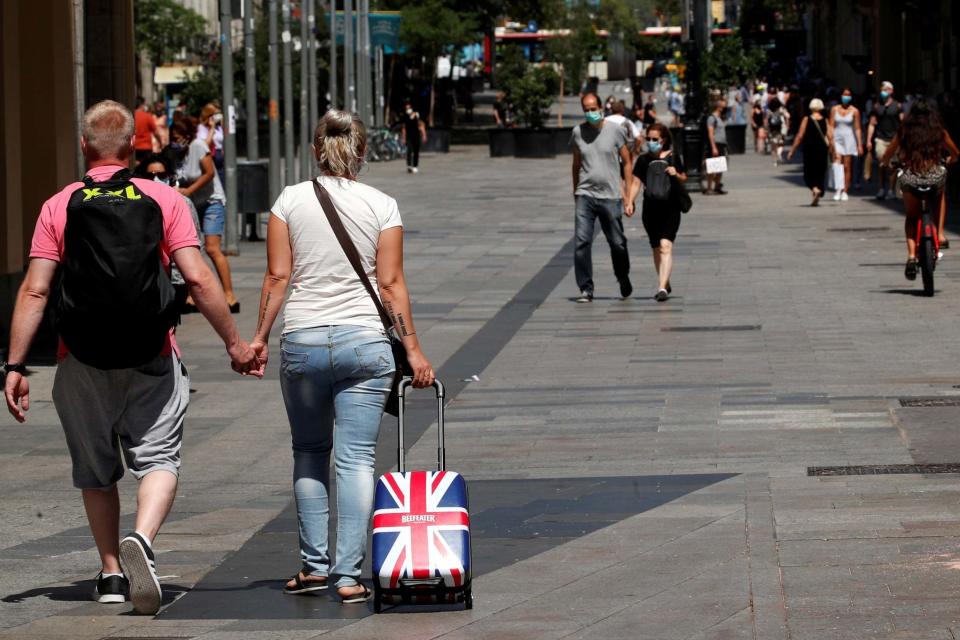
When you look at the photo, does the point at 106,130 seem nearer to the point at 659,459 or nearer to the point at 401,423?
the point at 401,423

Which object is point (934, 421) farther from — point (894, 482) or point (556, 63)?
point (556, 63)

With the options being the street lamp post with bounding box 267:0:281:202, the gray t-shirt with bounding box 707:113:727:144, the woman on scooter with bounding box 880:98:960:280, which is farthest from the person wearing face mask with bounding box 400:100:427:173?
the woman on scooter with bounding box 880:98:960:280

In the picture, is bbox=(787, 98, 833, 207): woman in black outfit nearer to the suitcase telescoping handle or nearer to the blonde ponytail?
the blonde ponytail

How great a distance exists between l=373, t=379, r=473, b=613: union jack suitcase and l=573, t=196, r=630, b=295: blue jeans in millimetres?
10252

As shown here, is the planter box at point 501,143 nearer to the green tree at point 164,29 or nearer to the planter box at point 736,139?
the planter box at point 736,139

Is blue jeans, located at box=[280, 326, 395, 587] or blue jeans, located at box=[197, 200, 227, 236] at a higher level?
blue jeans, located at box=[197, 200, 227, 236]

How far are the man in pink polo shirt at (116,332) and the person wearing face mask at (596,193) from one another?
10.1m

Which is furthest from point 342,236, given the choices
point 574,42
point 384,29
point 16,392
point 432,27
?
point 574,42

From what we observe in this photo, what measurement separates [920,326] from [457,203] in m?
18.6

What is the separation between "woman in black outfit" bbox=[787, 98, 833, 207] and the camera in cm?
2761

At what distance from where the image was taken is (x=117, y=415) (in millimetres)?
6270

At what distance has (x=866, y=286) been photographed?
17000mm

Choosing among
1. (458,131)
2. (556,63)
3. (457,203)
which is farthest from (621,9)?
(457,203)

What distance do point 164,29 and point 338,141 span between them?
219 ft
